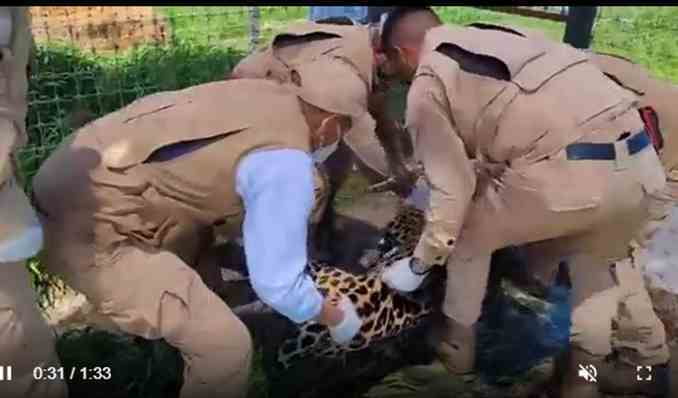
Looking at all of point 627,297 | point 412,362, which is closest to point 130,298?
point 412,362

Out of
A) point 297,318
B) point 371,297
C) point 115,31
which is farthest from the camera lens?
point 115,31

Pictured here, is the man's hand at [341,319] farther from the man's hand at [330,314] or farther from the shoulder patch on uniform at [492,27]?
the shoulder patch on uniform at [492,27]

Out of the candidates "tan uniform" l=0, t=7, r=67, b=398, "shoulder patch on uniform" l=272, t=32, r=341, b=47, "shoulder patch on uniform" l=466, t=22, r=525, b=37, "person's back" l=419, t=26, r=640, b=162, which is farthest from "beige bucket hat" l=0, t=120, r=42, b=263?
"shoulder patch on uniform" l=466, t=22, r=525, b=37

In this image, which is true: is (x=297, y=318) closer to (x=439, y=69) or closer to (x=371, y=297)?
(x=371, y=297)

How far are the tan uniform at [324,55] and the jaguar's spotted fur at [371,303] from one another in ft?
0.46

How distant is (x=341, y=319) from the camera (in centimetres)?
191

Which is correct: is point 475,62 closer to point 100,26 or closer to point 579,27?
point 579,27

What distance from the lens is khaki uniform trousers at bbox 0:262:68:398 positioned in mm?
1726

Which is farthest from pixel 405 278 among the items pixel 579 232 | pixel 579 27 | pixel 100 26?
pixel 100 26

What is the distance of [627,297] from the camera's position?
6.90 ft

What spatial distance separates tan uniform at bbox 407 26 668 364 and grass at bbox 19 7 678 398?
0.10 meters

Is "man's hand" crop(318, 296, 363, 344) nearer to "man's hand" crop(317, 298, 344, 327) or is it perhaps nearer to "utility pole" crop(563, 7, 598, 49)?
"man's hand" crop(317, 298, 344, 327)

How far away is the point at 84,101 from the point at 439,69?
84cm

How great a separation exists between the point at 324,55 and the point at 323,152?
0.17 meters
